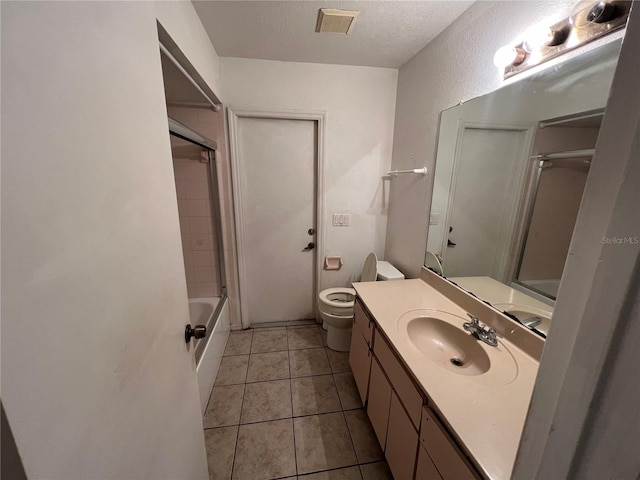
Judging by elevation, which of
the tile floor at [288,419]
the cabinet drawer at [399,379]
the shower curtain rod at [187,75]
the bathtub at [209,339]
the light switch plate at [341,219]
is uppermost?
the shower curtain rod at [187,75]

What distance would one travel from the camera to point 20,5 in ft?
1.03

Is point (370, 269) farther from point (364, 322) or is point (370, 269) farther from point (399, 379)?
point (399, 379)

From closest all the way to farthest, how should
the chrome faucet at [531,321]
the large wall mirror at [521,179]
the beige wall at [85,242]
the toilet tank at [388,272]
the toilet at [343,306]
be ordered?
the beige wall at [85,242], the large wall mirror at [521,179], the chrome faucet at [531,321], the toilet tank at [388,272], the toilet at [343,306]

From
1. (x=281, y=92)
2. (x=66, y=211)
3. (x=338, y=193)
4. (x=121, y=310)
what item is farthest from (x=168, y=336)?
(x=281, y=92)

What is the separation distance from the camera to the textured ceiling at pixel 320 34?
1302 mm

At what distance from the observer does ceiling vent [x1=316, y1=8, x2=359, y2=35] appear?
133 cm

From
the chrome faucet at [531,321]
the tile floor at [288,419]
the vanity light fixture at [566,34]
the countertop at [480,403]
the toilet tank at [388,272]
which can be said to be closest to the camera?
the countertop at [480,403]

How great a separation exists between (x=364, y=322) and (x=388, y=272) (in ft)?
1.98

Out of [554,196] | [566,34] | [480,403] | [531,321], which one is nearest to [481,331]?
[531,321]

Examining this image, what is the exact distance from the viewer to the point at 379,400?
1243 millimetres

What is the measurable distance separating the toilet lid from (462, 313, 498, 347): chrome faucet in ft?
2.74

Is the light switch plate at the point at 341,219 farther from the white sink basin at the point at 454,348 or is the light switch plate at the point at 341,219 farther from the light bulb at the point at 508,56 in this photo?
the light bulb at the point at 508,56

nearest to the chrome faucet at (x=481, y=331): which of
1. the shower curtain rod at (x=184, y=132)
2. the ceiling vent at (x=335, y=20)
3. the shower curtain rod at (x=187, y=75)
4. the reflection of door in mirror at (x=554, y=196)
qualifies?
the reflection of door in mirror at (x=554, y=196)

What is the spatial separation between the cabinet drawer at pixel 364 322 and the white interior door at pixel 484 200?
58 cm
